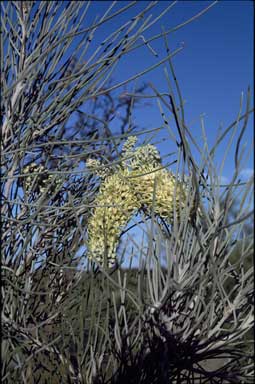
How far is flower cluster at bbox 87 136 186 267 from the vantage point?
1.01 meters

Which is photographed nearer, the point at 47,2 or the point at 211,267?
the point at 211,267

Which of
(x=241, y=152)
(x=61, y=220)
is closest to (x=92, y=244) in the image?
(x=61, y=220)

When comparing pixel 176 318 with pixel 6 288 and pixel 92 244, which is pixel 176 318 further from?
pixel 6 288

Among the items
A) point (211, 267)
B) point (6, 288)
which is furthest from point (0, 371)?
point (211, 267)

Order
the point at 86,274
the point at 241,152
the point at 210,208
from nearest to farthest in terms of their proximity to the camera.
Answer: the point at 241,152 < the point at 210,208 < the point at 86,274

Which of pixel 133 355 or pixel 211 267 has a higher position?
pixel 211 267

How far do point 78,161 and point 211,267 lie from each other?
0.42 metres

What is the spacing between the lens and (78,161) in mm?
1181

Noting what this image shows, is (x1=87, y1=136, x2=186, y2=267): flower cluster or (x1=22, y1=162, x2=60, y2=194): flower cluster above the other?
(x1=22, y1=162, x2=60, y2=194): flower cluster

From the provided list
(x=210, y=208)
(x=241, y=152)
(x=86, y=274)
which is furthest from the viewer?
(x=86, y=274)

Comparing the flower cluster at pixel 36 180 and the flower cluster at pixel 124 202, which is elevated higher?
the flower cluster at pixel 36 180

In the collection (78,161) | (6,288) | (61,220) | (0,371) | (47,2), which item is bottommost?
(0,371)

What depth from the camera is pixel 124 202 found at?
1.06 meters

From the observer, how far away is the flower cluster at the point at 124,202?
1007 millimetres
